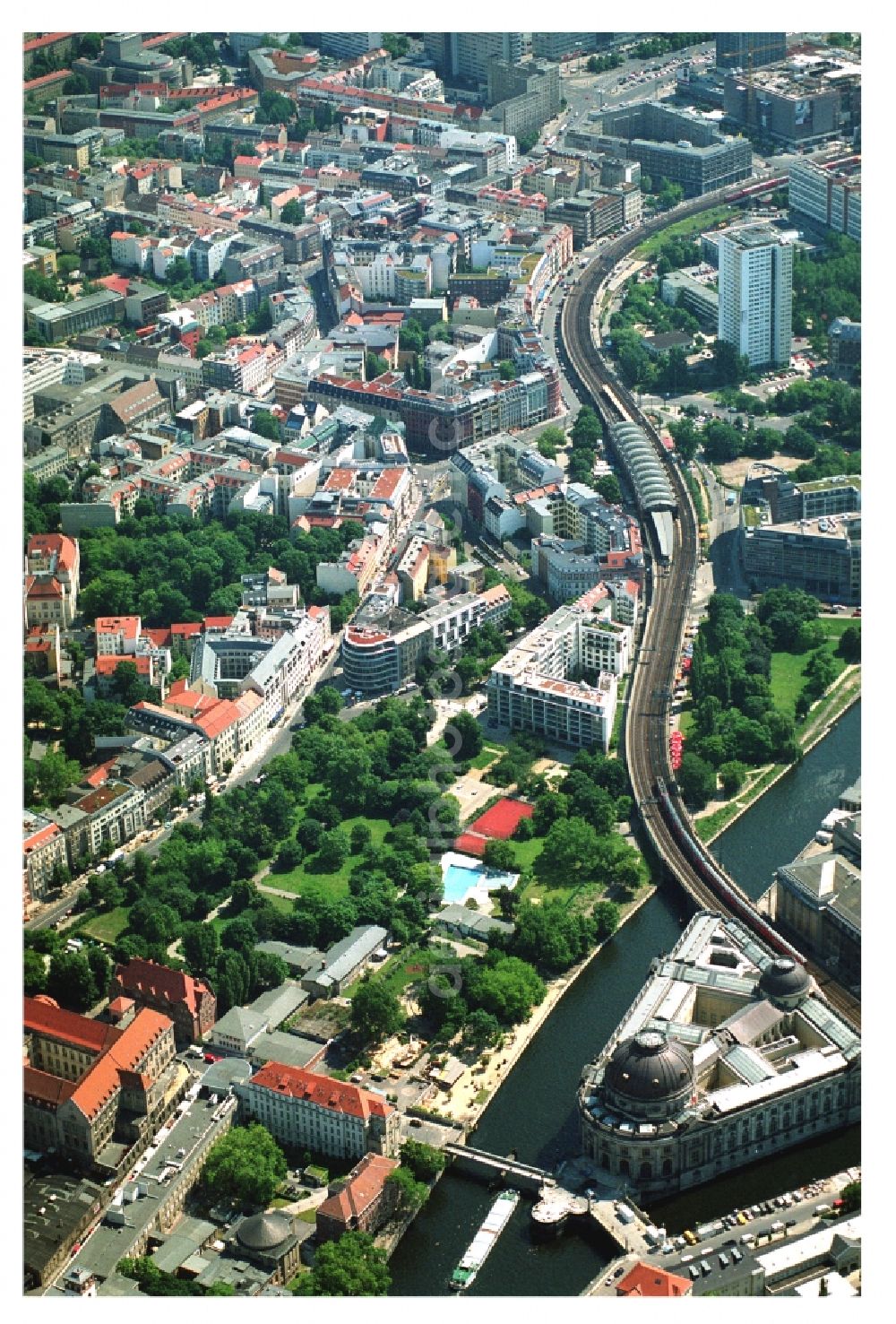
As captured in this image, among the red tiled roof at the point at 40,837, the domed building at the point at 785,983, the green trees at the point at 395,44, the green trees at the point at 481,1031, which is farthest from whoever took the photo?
the green trees at the point at 395,44

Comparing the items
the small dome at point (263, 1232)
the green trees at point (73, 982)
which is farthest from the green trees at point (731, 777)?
the small dome at point (263, 1232)

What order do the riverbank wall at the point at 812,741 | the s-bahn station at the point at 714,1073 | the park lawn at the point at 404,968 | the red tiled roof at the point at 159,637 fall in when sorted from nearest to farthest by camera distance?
the s-bahn station at the point at 714,1073
the park lawn at the point at 404,968
the riverbank wall at the point at 812,741
the red tiled roof at the point at 159,637

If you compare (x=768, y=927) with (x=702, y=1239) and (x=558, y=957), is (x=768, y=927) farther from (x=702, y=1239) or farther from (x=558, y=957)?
(x=702, y=1239)

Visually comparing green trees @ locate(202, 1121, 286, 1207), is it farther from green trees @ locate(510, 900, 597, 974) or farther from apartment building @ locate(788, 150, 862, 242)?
apartment building @ locate(788, 150, 862, 242)

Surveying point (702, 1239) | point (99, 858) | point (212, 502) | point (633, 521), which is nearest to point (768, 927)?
point (702, 1239)

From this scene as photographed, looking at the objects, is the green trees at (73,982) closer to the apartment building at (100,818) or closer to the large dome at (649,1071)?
the apartment building at (100,818)

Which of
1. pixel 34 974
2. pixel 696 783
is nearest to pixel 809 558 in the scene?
pixel 696 783

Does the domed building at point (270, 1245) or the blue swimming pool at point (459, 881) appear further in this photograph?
the blue swimming pool at point (459, 881)
